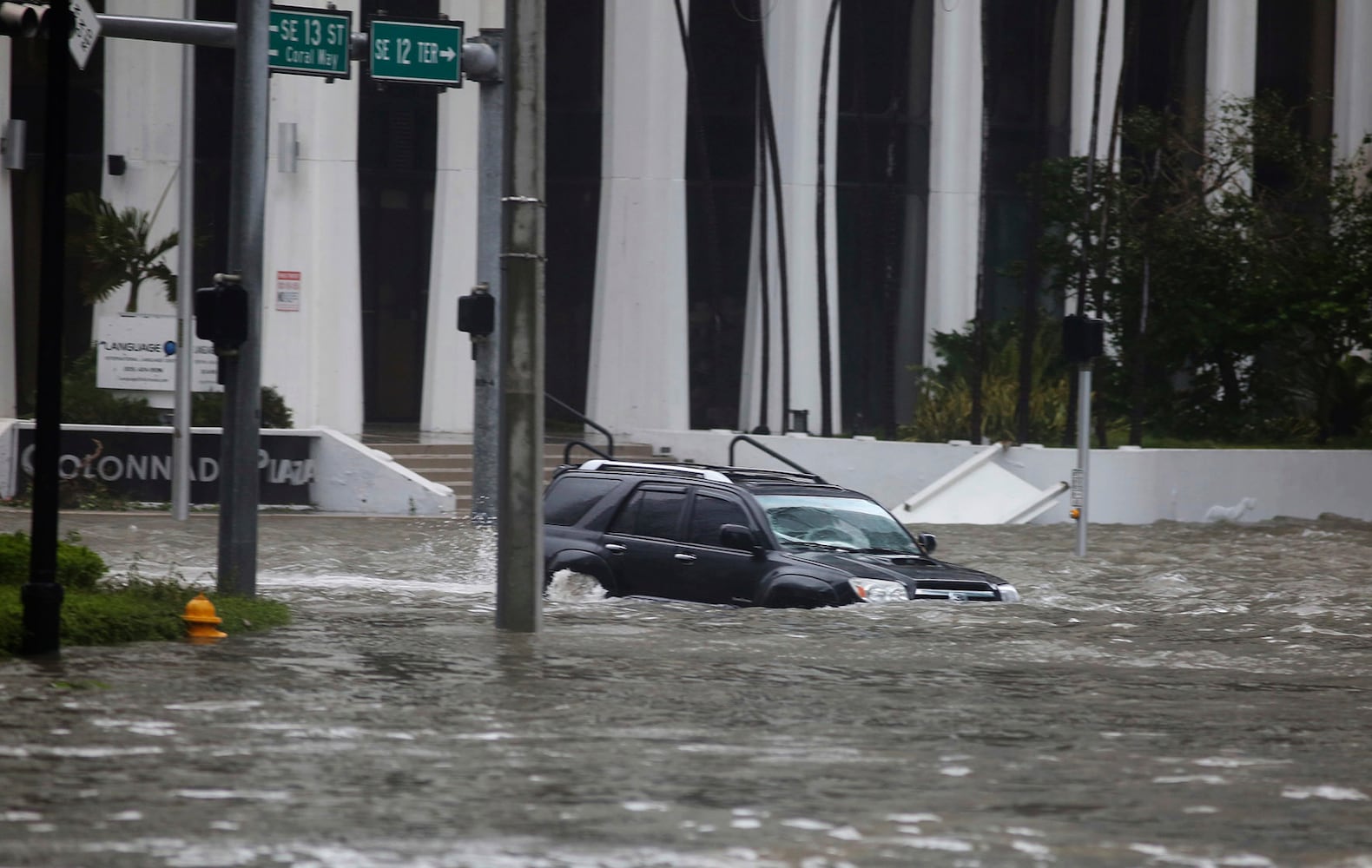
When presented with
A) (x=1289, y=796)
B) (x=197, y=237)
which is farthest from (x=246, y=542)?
(x=197, y=237)

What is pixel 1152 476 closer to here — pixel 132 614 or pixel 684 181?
pixel 684 181

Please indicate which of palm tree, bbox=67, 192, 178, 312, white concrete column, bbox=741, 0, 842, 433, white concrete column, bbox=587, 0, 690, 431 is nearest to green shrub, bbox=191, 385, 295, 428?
palm tree, bbox=67, 192, 178, 312

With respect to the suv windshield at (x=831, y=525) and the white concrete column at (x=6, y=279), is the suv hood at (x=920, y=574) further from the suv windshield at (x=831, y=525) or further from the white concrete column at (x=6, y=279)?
the white concrete column at (x=6, y=279)

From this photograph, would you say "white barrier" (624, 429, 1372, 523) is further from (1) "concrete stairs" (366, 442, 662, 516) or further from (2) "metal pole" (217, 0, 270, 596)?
(2) "metal pole" (217, 0, 270, 596)

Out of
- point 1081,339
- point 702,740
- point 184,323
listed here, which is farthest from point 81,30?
point 184,323

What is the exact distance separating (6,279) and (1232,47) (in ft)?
71.6

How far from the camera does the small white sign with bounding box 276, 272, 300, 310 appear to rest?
30859 millimetres

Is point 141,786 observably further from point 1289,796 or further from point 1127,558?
point 1127,558

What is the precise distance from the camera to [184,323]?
84.4 ft

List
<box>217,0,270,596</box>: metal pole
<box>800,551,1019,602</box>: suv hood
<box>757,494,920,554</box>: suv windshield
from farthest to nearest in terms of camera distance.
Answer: <box>757,494,920,554</box>: suv windshield
<box>217,0,270,596</box>: metal pole
<box>800,551,1019,602</box>: suv hood

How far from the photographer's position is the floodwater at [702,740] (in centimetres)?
698

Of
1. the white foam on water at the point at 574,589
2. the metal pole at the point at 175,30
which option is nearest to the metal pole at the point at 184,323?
the metal pole at the point at 175,30

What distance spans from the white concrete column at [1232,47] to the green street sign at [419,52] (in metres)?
20.0

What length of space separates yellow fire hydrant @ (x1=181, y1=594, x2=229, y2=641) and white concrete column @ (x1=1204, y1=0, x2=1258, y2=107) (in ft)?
88.0
